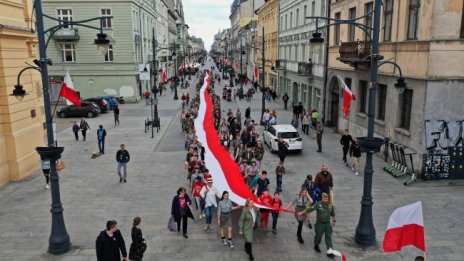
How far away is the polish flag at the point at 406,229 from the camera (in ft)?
25.3

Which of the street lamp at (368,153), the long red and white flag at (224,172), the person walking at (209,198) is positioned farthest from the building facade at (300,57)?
the person walking at (209,198)

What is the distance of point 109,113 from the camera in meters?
37.8

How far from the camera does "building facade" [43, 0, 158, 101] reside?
42.0 m

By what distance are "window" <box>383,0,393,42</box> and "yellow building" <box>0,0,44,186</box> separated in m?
16.9

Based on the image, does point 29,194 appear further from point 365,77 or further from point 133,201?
point 365,77

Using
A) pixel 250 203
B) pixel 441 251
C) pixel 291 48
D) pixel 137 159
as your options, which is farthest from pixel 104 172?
pixel 291 48

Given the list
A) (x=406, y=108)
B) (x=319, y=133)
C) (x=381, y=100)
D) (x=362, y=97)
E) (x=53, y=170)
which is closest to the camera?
(x=53, y=170)

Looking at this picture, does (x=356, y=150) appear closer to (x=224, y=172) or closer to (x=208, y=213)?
(x=224, y=172)

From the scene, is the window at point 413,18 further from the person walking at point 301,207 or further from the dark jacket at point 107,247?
the dark jacket at point 107,247

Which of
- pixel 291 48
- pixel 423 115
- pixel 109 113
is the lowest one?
pixel 109 113

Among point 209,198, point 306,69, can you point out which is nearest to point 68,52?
point 306,69

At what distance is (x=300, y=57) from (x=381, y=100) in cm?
1761

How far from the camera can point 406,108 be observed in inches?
696

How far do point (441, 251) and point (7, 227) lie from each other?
488 inches
